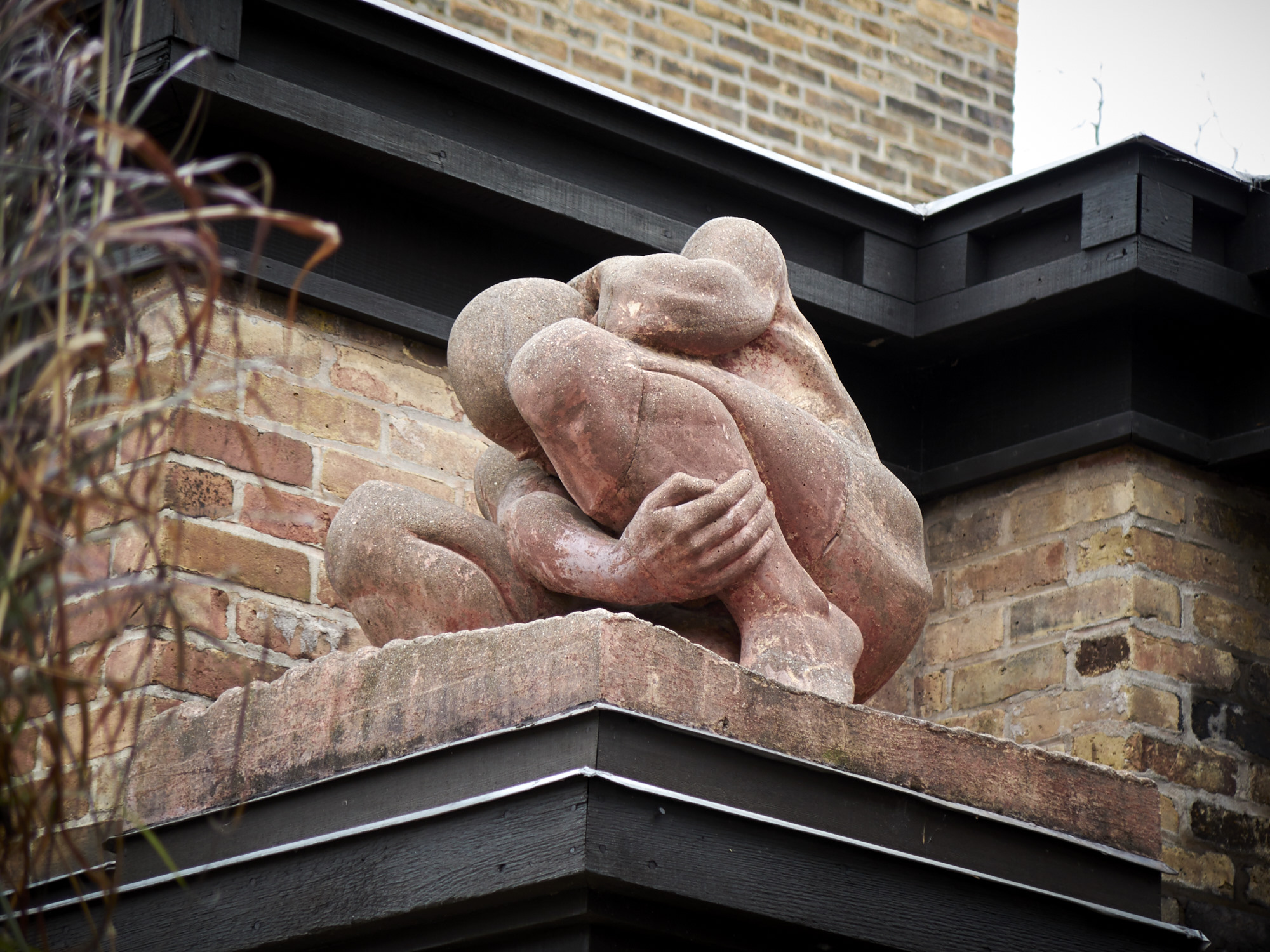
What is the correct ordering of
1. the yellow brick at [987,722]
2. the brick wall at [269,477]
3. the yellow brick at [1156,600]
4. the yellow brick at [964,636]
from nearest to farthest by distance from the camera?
the brick wall at [269,477] → the yellow brick at [1156,600] → the yellow brick at [987,722] → the yellow brick at [964,636]

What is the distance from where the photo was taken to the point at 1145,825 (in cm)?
294

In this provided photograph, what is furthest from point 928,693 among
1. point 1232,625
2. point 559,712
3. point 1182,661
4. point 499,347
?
point 559,712

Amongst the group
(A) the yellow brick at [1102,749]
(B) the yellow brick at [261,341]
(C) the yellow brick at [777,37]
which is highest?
(C) the yellow brick at [777,37]

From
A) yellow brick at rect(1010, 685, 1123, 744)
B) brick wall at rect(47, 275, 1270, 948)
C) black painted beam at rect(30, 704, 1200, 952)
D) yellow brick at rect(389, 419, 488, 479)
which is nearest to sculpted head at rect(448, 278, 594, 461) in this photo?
black painted beam at rect(30, 704, 1200, 952)

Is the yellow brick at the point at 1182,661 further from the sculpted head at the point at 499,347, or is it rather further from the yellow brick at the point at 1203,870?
the sculpted head at the point at 499,347

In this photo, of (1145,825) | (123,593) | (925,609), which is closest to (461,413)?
(925,609)

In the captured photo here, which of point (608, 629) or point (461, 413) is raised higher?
point (461, 413)

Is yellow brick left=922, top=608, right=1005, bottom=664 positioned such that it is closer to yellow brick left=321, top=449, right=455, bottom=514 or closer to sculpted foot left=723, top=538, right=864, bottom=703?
yellow brick left=321, top=449, right=455, bottom=514

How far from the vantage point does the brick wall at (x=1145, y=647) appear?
477cm

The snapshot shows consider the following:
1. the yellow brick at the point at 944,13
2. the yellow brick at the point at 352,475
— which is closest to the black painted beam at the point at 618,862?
the yellow brick at the point at 352,475

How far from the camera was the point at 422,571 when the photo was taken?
282cm

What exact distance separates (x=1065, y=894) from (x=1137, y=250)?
7.59 feet

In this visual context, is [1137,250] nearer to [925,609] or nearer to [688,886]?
[925,609]

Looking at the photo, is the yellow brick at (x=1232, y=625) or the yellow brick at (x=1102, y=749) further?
the yellow brick at (x=1232, y=625)
